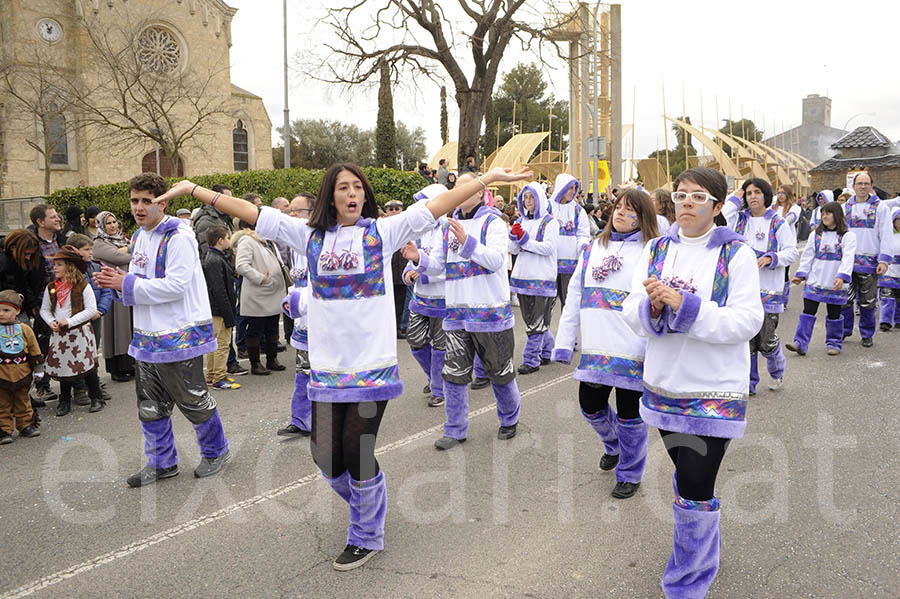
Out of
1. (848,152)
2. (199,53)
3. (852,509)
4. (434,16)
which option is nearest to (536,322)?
(852,509)

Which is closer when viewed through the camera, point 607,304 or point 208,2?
point 607,304

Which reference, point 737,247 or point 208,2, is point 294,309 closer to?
point 737,247

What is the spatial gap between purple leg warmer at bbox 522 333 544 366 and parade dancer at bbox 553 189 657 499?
3.40 m

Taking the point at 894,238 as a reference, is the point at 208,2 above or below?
above

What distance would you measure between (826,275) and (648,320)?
635 cm

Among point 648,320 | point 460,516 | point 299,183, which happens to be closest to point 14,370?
point 460,516

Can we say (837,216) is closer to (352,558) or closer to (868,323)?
(868,323)

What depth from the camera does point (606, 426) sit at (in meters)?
4.67

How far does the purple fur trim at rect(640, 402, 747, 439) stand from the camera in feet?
10.1

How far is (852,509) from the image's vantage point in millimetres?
4215

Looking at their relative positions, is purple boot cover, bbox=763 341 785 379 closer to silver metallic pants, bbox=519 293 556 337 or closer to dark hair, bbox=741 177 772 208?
dark hair, bbox=741 177 772 208

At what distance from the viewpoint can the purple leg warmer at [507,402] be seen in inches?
220

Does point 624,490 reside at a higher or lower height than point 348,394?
lower

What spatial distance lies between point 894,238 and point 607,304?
24.0 ft
